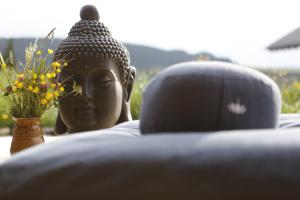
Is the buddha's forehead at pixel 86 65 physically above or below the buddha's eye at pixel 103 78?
above

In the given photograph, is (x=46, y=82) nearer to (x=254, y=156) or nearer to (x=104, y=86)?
(x=104, y=86)

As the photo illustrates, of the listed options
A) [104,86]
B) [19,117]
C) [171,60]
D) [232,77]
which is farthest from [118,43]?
[171,60]

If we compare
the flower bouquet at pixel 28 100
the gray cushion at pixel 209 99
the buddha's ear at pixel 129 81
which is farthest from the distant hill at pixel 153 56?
the gray cushion at pixel 209 99

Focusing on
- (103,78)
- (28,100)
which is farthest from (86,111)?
(28,100)

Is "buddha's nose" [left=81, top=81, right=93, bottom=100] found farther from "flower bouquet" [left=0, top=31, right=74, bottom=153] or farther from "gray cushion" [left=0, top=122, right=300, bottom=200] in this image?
"gray cushion" [left=0, top=122, right=300, bottom=200]

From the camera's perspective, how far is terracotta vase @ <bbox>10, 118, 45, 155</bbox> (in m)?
1.97

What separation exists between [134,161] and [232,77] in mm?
264

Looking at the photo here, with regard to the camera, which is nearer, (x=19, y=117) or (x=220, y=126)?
(x=220, y=126)

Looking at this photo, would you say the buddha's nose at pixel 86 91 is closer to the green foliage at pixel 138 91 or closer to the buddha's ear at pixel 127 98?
the buddha's ear at pixel 127 98

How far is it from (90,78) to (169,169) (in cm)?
183

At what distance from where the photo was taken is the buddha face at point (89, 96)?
2480mm

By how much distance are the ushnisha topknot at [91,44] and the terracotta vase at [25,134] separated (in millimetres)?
601

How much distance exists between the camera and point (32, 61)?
2.18 metres

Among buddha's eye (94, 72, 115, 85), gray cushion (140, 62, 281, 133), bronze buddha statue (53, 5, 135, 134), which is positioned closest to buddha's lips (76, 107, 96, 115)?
bronze buddha statue (53, 5, 135, 134)
